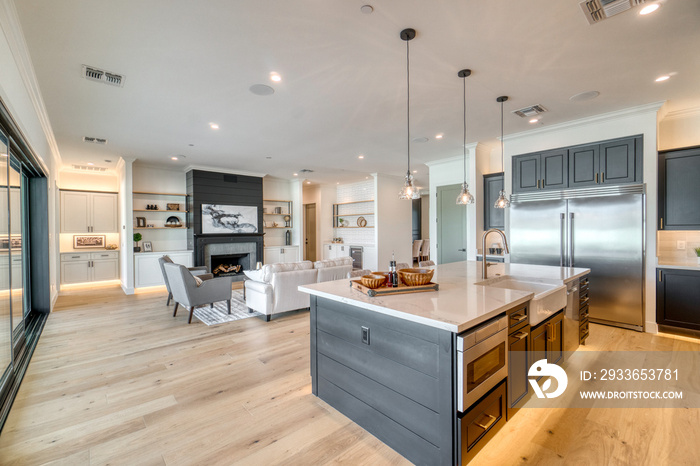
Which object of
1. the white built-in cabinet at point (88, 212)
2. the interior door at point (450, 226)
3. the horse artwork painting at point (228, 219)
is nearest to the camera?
the interior door at point (450, 226)

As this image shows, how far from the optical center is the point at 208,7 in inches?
82.6

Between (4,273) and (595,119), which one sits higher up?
(595,119)

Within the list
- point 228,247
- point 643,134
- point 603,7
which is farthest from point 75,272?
point 643,134

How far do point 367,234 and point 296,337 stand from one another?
233 inches

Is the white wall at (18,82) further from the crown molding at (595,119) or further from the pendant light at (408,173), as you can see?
the crown molding at (595,119)

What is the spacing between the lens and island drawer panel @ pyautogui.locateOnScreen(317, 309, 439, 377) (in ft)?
5.48

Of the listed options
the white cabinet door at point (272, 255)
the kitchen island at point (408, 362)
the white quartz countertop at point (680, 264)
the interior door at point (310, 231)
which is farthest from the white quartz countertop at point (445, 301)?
the interior door at point (310, 231)

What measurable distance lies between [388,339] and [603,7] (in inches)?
102

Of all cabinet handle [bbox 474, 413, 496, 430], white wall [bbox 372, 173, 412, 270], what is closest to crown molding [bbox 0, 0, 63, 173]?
cabinet handle [bbox 474, 413, 496, 430]

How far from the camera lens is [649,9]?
2.14 metres

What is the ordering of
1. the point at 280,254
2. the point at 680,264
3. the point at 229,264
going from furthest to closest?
the point at 280,254 → the point at 229,264 → the point at 680,264

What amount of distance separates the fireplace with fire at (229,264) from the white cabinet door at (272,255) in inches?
25.6

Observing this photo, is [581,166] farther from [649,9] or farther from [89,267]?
[89,267]

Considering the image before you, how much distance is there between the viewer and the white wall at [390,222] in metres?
8.44
